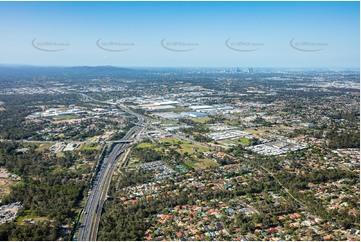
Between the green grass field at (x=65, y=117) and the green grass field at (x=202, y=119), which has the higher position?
the green grass field at (x=65, y=117)

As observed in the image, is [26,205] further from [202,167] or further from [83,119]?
[83,119]

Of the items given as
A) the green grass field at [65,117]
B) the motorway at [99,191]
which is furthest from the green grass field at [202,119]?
the green grass field at [65,117]

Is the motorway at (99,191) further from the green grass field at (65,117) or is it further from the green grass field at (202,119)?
the green grass field at (65,117)

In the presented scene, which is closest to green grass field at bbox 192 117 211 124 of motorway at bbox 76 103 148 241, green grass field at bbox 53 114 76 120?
motorway at bbox 76 103 148 241

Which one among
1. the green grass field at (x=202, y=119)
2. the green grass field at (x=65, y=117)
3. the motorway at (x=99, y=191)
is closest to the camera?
the motorway at (x=99, y=191)

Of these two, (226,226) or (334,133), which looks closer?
(226,226)

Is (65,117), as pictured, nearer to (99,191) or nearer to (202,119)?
(202,119)

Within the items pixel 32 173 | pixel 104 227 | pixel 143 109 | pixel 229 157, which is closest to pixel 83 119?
pixel 143 109

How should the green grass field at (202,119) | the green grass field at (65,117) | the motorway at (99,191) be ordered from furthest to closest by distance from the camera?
the green grass field at (65,117), the green grass field at (202,119), the motorway at (99,191)

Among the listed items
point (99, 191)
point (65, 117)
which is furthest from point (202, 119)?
point (99, 191)
